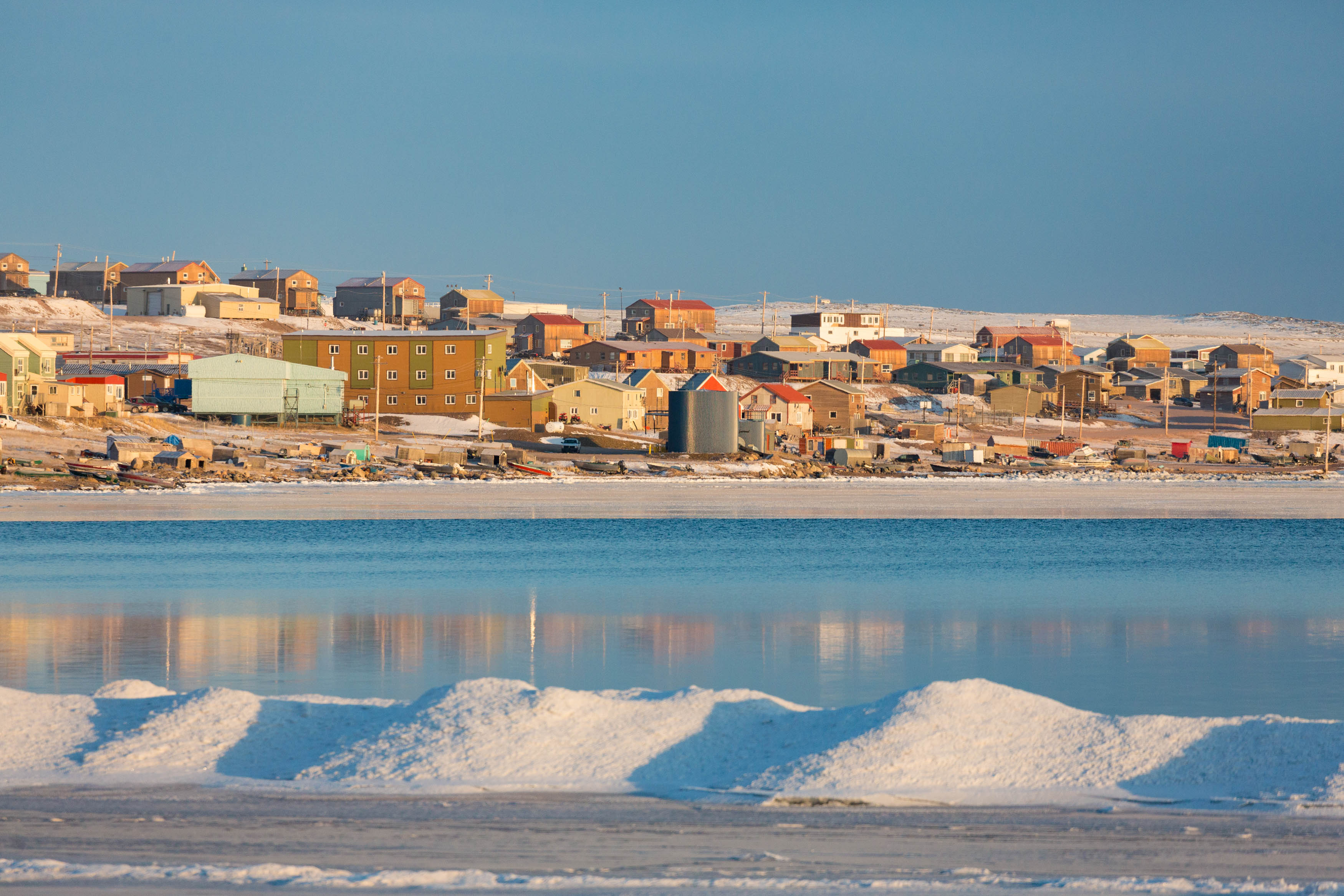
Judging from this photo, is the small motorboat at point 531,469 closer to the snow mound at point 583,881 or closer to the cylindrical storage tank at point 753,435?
the cylindrical storage tank at point 753,435

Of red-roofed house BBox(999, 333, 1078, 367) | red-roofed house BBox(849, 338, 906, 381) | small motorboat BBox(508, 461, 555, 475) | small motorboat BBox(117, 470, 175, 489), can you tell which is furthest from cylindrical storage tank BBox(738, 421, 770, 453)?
red-roofed house BBox(999, 333, 1078, 367)

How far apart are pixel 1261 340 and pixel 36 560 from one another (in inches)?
5874

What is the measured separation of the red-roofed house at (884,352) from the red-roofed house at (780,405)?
29.6m

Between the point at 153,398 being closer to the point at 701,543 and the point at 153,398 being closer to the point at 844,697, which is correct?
the point at 701,543

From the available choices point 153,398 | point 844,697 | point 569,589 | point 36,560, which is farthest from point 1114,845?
point 153,398

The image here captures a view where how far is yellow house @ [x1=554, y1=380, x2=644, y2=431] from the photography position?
6469 cm

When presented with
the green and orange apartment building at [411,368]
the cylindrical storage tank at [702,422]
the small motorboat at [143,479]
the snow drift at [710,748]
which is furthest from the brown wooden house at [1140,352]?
the snow drift at [710,748]

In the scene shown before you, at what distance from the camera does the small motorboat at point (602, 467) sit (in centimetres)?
5159

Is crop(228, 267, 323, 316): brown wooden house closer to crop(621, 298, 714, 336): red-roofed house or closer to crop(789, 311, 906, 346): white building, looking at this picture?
crop(621, 298, 714, 336): red-roofed house

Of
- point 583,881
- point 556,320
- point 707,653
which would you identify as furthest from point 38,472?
point 556,320

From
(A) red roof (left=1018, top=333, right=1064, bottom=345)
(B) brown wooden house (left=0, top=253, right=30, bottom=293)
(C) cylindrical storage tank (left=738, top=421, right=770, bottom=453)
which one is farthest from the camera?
(A) red roof (left=1018, top=333, right=1064, bottom=345)

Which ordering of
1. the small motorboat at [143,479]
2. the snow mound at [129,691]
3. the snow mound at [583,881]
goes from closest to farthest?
1. the snow mound at [583,881]
2. the snow mound at [129,691]
3. the small motorboat at [143,479]

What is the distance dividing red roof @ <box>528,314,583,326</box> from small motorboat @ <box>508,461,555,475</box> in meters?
51.9

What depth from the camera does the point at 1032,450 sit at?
6856 cm
